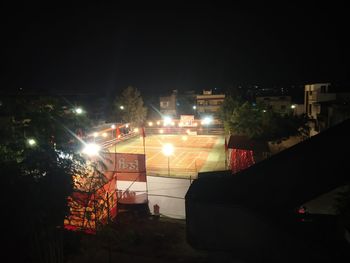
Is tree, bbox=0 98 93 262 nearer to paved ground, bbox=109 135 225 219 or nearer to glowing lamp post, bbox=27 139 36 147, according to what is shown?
glowing lamp post, bbox=27 139 36 147

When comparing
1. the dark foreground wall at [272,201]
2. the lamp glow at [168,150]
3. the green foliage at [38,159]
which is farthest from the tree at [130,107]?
the dark foreground wall at [272,201]

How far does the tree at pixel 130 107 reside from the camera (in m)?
41.5

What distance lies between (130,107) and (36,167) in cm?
3667

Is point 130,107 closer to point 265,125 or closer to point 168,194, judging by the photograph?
point 265,125

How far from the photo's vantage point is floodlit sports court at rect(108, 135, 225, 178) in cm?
2089

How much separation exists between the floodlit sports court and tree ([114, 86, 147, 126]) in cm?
489

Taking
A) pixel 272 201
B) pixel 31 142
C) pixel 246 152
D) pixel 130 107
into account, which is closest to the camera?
pixel 272 201

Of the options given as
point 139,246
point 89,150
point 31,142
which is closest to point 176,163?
point 139,246

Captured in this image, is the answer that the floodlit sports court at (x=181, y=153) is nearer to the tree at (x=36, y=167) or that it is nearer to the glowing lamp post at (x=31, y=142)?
the tree at (x=36, y=167)

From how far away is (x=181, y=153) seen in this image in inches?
1057

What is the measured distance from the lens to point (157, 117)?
159 feet

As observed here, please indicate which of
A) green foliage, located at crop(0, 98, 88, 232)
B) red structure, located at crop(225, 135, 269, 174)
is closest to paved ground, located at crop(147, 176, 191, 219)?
red structure, located at crop(225, 135, 269, 174)

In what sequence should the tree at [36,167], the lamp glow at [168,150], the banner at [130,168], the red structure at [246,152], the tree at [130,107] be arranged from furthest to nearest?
the tree at [130,107] → the lamp glow at [168,150] → the red structure at [246,152] → the banner at [130,168] → the tree at [36,167]

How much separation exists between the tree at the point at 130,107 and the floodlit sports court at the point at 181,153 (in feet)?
16.1
